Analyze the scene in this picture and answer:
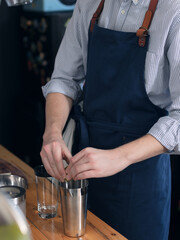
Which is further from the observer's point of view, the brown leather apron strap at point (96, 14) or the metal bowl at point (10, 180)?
the brown leather apron strap at point (96, 14)

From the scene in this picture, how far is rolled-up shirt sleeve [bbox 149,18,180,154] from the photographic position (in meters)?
1.38

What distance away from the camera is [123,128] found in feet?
5.25

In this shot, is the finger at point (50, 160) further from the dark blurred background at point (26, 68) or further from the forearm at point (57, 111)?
the dark blurred background at point (26, 68)

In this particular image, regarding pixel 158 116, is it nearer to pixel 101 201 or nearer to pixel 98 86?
pixel 98 86

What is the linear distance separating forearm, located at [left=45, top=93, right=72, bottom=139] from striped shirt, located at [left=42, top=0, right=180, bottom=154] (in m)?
0.03

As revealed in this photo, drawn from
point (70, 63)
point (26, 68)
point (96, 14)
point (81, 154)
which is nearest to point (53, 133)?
point (81, 154)

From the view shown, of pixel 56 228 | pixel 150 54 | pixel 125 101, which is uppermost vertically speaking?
pixel 150 54

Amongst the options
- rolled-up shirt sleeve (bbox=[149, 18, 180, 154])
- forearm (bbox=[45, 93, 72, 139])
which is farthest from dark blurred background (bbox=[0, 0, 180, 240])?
rolled-up shirt sleeve (bbox=[149, 18, 180, 154])

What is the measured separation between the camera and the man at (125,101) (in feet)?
4.62

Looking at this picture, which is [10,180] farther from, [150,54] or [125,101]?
[150,54]

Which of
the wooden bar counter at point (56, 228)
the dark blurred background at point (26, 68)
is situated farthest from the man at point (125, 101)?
the dark blurred background at point (26, 68)

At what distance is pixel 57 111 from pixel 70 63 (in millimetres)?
239

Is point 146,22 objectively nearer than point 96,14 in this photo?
Yes

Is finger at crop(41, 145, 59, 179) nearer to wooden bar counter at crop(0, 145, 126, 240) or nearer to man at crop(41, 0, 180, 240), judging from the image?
man at crop(41, 0, 180, 240)
